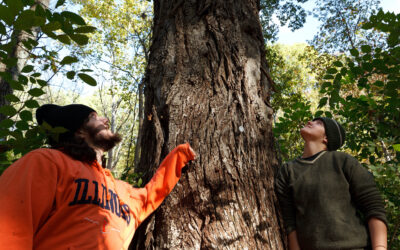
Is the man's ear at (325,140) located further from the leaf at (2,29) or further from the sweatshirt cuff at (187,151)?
the leaf at (2,29)

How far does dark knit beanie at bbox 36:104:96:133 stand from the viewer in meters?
1.98

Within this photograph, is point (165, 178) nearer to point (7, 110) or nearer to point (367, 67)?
point (7, 110)

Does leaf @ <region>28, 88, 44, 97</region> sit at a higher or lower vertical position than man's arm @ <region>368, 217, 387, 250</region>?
higher

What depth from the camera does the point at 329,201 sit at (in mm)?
1799

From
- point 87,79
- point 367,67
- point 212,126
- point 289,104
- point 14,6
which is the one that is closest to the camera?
point 14,6

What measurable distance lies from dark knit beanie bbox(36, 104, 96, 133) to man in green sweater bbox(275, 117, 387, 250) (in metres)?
1.65

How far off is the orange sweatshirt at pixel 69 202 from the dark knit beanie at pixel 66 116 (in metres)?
0.41

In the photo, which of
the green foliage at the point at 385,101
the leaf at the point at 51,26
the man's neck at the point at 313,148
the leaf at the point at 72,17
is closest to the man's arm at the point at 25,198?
the leaf at the point at 51,26

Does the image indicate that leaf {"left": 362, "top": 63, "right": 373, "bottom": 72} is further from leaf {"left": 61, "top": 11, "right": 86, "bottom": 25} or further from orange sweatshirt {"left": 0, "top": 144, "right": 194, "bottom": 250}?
leaf {"left": 61, "top": 11, "right": 86, "bottom": 25}

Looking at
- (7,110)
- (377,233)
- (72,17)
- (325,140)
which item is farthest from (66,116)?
(377,233)

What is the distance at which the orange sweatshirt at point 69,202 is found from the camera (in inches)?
46.2

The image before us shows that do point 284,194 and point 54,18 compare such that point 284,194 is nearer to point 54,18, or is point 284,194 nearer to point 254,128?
point 254,128

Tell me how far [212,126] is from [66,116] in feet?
3.83

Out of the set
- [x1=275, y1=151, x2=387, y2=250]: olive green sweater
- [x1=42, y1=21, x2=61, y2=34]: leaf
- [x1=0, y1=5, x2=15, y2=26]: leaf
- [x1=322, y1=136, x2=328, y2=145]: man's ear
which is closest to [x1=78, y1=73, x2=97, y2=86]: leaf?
[x1=42, y1=21, x2=61, y2=34]: leaf
